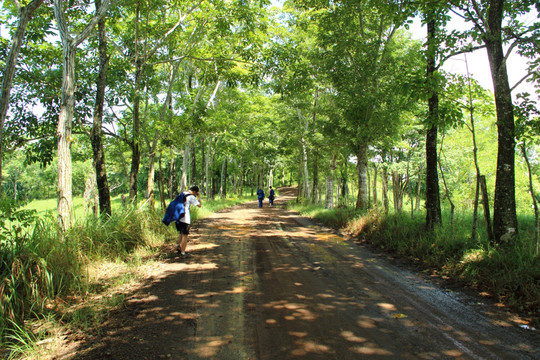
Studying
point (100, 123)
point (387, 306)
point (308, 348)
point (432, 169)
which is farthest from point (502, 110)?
point (100, 123)

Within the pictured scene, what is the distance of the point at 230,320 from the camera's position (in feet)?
12.7

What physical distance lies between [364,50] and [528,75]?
19.0 ft

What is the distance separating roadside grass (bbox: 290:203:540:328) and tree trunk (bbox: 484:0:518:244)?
0.38 metres

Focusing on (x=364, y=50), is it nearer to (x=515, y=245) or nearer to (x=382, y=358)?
(x=515, y=245)

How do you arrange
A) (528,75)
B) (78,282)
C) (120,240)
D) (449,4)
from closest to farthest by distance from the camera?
(78,282) < (528,75) < (449,4) < (120,240)

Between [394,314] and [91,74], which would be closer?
[394,314]

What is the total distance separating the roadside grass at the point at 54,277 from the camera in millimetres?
3605

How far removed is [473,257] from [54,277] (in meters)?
7.16

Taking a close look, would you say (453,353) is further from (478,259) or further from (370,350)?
(478,259)

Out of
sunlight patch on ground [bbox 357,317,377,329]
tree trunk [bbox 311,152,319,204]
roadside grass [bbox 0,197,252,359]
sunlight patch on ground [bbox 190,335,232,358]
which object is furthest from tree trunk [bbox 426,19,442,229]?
tree trunk [bbox 311,152,319,204]

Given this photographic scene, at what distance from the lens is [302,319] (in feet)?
12.6

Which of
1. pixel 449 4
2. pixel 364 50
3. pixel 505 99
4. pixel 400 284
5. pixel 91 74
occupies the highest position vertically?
pixel 364 50

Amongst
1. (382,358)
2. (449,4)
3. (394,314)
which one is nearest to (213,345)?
(382,358)

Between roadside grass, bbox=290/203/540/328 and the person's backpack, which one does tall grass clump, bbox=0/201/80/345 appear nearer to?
the person's backpack
